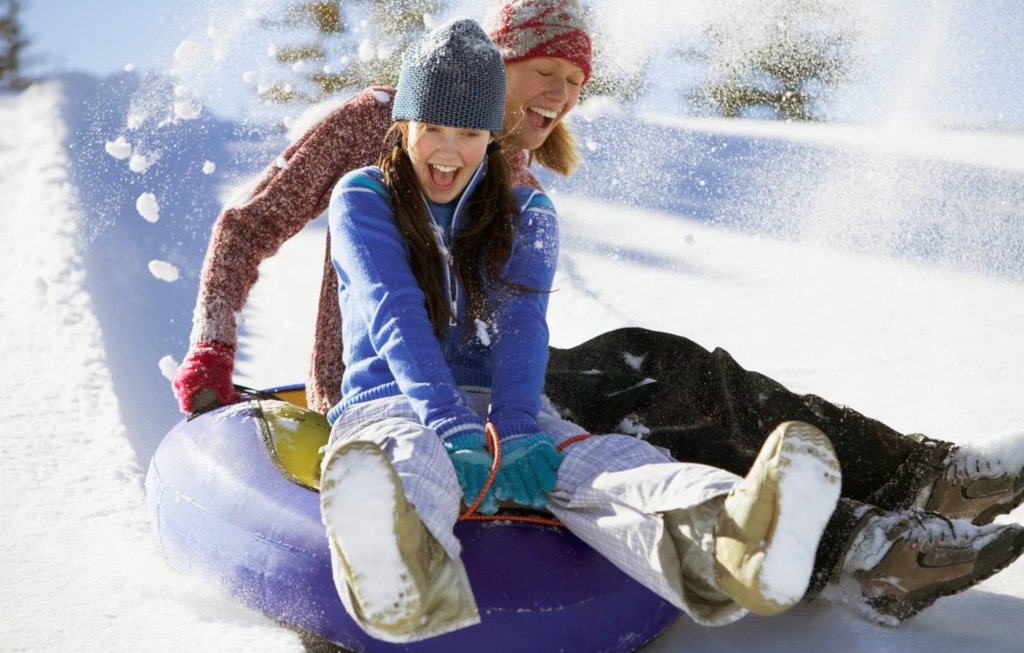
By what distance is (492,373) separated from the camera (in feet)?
5.75

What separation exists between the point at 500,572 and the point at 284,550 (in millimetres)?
315

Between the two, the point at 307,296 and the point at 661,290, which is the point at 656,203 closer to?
the point at 661,290

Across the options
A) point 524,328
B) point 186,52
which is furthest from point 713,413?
point 186,52

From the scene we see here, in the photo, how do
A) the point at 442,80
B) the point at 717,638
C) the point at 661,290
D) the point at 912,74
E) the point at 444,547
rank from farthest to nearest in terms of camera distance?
the point at 912,74 → the point at 661,290 → the point at 442,80 → the point at 717,638 → the point at 444,547

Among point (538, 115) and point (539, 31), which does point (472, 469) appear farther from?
point (539, 31)

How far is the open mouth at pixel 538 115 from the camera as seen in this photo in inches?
87.4

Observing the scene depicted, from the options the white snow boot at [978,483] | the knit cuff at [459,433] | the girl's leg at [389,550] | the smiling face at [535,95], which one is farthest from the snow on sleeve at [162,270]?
the white snow boot at [978,483]

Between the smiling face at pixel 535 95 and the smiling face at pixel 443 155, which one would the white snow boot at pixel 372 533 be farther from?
the smiling face at pixel 535 95

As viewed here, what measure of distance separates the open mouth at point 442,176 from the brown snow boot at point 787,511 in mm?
780

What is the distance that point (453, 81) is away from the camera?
5.72 feet

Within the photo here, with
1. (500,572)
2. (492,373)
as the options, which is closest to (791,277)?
(492,373)

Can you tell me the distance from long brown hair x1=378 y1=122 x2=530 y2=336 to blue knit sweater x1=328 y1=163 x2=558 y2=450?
15mm

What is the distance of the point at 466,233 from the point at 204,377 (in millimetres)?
571

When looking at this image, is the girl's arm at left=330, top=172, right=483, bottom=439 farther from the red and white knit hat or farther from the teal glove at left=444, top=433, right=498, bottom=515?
the red and white knit hat
